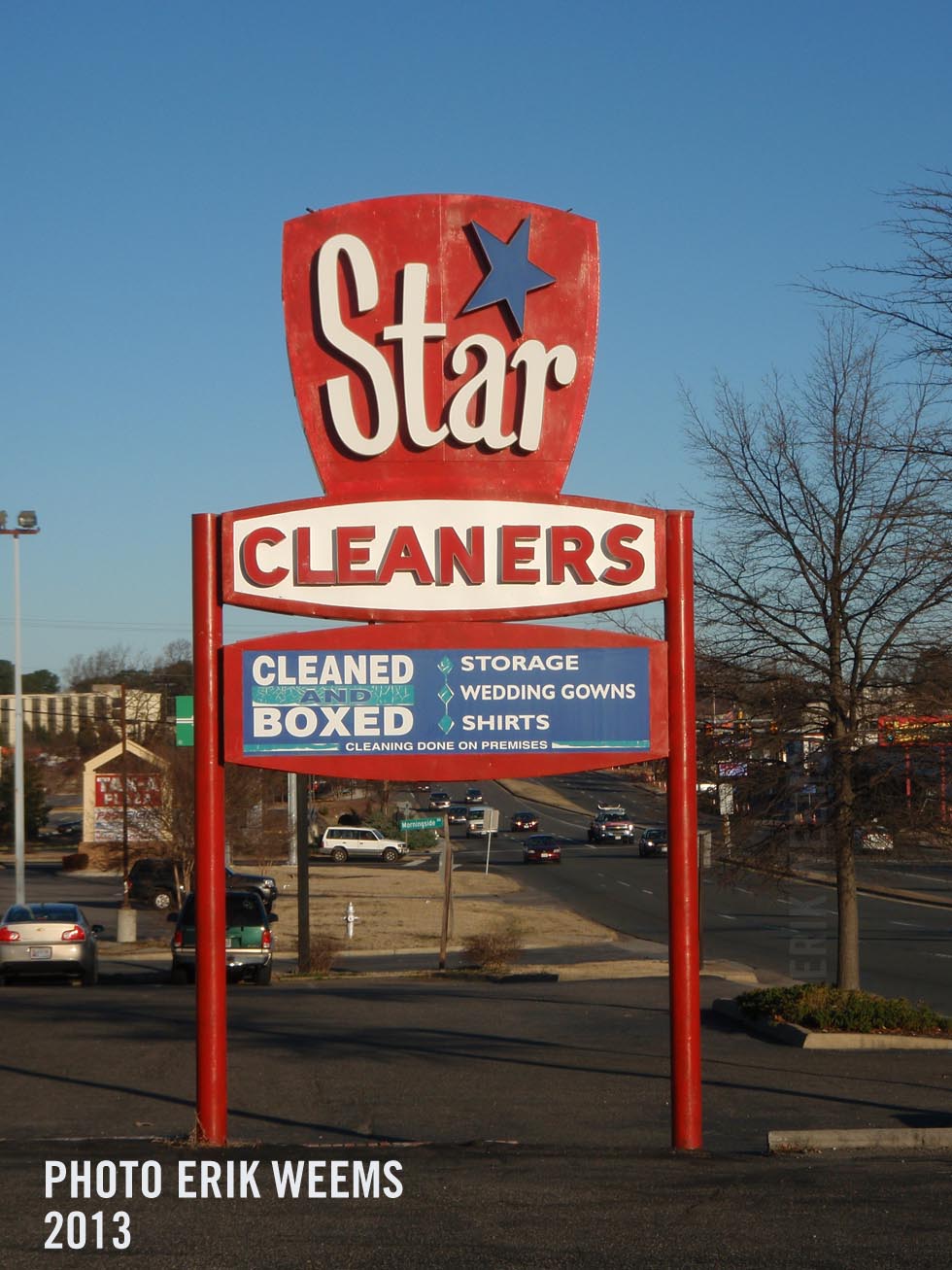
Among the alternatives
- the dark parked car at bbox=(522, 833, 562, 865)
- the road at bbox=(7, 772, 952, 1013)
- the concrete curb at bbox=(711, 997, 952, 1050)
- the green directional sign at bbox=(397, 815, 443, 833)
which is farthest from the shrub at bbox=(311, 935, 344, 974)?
the dark parked car at bbox=(522, 833, 562, 865)

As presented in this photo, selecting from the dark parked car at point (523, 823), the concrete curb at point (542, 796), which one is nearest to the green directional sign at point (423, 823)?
the dark parked car at point (523, 823)

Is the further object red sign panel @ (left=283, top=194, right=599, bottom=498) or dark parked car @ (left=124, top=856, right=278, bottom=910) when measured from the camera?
dark parked car @ (left=124, top=856, right=278, bottom=910)

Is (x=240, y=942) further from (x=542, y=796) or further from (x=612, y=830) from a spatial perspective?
(x=542, y=796)

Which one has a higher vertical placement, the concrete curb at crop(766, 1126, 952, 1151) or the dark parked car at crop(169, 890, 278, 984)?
the concrete curb at crop(766, 1126, 952, 1151)

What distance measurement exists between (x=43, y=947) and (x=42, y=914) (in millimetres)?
792

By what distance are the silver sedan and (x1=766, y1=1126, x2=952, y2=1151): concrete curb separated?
16695mm

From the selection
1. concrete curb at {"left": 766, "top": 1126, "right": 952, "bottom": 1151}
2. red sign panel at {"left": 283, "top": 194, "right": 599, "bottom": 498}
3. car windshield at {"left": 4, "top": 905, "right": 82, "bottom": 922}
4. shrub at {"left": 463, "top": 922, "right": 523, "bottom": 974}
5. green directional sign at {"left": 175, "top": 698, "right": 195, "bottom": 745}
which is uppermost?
red sign panel at {"left": 283, "top": 194, "right": 599, "bottom": 498}

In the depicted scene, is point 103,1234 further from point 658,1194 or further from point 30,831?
point 30,831

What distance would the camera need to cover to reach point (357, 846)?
64438mm

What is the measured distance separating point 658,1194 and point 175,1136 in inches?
142

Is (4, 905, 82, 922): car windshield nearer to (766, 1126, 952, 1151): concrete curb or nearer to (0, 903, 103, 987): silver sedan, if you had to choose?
(0, 903, 103, 987): silver sedan

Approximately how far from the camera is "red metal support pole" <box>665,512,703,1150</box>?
880 cm

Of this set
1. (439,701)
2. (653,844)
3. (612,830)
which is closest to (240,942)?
(439,701)

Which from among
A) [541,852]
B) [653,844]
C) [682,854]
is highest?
[682,854]
